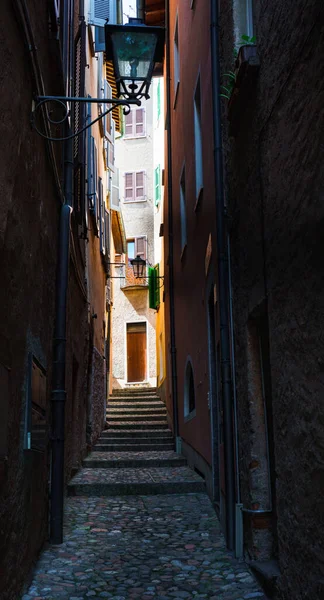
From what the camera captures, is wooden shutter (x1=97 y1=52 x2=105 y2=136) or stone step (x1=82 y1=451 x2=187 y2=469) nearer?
stone step (x1=82 y1=451 x2=187 y2=469)

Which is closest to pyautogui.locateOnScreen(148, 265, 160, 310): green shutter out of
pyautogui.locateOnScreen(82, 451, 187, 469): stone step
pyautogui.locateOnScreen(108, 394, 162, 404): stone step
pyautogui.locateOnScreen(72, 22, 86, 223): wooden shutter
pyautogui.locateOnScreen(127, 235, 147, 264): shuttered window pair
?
pyautogui.locateOnScreen(108, 394, 162, 404): stone step

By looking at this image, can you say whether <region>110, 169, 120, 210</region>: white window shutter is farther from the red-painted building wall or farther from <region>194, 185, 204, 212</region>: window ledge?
<region>194, 185, 204, 212</region>: window ledge

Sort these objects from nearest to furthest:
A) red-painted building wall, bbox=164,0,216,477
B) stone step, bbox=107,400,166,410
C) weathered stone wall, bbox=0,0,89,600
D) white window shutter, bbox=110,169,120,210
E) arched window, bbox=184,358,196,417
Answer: weathered stone wall, bbox=0,0,89,600, red-painted building wall, bbox=164,0,216,477, arched window, bbox=184,358,196,417, stone step, bbox=107,400,166,410, white window shutter, bbox=110,169,120,210

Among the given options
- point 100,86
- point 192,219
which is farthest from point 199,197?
point 100,86

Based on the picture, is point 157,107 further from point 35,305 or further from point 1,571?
point 1,571

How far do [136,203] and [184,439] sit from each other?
56.0 ft

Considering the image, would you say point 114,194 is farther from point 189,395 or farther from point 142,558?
point 142,558

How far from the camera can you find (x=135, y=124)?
88.5 ft

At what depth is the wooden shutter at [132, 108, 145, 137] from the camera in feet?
88.0

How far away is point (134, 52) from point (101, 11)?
22.3 ft

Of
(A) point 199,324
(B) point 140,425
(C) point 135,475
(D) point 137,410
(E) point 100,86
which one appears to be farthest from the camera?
(D) point 137,410

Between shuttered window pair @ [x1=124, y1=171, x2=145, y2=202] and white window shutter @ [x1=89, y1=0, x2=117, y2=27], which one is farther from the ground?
shuttered window pair @ [x1=124, y1=171, x2=145, y2=202]

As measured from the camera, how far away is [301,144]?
11.0 ft

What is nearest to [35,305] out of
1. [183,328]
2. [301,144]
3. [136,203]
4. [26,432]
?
[26,432]
